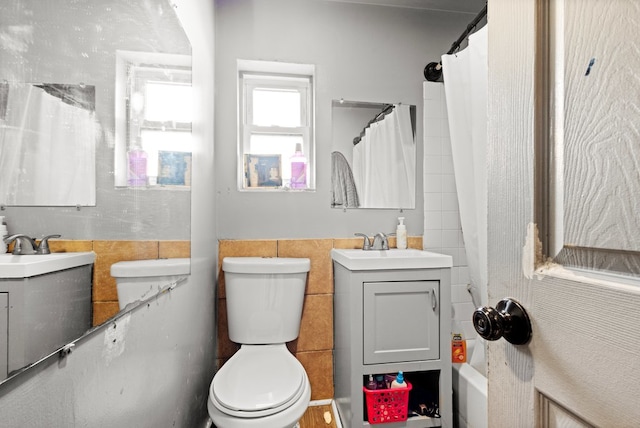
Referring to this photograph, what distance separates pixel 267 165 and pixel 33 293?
1481mm

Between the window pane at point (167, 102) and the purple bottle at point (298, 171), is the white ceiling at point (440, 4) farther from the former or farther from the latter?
the window pane at point (167, 102)

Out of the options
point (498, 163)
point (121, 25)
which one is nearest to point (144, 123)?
point (121, 25)

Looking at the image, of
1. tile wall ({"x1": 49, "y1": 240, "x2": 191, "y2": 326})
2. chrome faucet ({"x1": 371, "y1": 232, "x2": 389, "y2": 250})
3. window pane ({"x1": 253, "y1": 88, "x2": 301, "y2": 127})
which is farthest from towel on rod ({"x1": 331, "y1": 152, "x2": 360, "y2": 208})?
tile wall ({"x1": 49, "y1": 240, "x2": 191, "y2": 326})

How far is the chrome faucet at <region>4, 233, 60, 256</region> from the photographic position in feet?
1.37

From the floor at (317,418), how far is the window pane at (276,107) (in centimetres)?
164

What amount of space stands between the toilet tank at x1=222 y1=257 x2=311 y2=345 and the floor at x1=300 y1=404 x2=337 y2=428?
1.49ft

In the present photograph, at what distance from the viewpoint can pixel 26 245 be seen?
441 millimetres

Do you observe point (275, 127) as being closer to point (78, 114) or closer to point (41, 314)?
point (78, 114)

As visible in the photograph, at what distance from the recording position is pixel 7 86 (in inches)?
15.9

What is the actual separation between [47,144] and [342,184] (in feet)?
5.02

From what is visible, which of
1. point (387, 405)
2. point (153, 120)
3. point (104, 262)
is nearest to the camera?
point (104, 262)

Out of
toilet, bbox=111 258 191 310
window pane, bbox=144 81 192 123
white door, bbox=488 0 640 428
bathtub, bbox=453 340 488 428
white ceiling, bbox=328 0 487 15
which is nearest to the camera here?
white door, bbox=488 0 640 428

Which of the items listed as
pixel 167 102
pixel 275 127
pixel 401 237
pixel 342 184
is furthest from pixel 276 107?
pixel 401 237

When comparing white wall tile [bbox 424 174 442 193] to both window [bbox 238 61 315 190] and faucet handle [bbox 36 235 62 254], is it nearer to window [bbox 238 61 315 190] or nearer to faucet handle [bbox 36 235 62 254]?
window [bbox 238 61 315 190]
